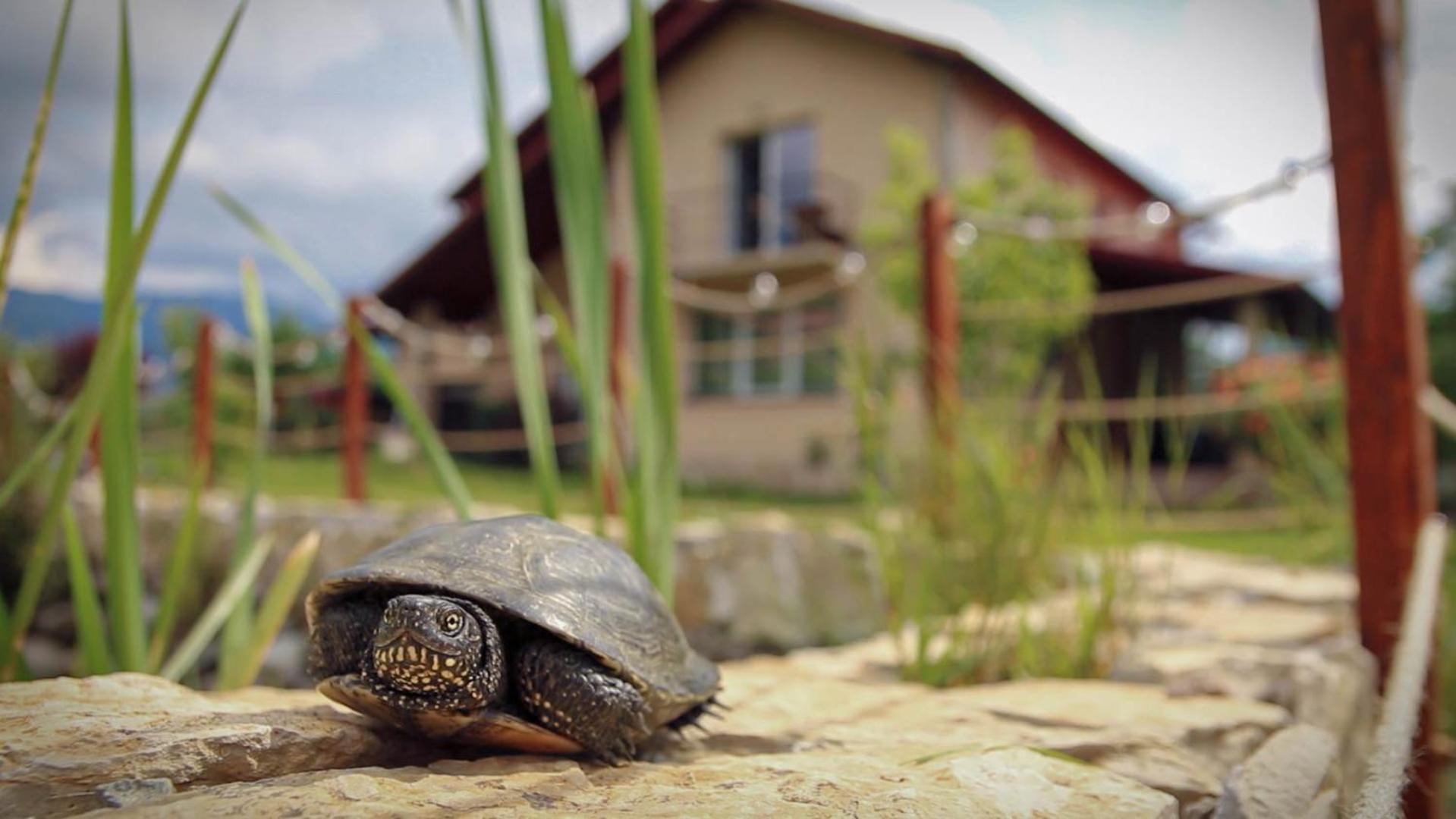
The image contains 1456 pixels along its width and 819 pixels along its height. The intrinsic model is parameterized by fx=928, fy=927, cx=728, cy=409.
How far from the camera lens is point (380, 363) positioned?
1524 mm

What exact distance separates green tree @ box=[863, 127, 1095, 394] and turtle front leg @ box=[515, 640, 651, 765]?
700 cm

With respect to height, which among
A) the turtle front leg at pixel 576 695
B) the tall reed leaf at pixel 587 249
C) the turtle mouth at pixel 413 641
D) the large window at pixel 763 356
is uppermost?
the large window at pixel 763 356

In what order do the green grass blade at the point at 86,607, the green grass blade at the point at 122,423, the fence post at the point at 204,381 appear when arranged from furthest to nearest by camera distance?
the fence post at the point at 204,381
the green grass blade at the point at 86,607
the green grass blade at the point at 122,423

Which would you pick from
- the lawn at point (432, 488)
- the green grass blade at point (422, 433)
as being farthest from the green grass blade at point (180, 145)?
the lawn at point (432, 488)

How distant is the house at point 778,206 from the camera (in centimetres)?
1020

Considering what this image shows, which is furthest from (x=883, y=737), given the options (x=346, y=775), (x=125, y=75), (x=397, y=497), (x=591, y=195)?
(x=397, y=497)

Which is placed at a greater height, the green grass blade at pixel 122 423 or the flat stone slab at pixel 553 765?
the green grass blade at pixel 122 423


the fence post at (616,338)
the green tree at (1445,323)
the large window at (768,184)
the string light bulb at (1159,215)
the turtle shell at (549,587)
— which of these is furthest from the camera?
the large window at (768,184)

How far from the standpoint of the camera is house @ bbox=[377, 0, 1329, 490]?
33.5 feet

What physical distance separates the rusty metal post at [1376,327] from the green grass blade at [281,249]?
2.09 metres

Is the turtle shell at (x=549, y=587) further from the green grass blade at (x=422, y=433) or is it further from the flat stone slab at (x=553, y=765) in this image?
the green grass blade at (x=422, y=433)

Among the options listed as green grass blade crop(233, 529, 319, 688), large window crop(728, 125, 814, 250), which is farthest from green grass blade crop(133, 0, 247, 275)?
large window crop(728, 125, 814, 250)

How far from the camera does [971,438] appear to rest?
2277 millimetres

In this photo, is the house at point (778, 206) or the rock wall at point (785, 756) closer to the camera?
the rock wall at point (785, 756)
